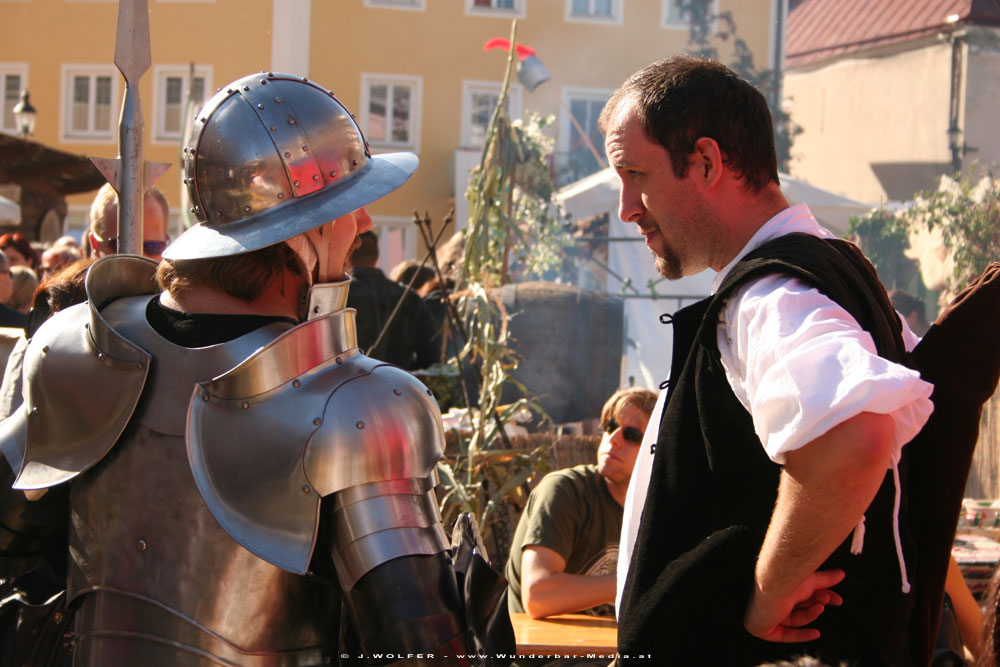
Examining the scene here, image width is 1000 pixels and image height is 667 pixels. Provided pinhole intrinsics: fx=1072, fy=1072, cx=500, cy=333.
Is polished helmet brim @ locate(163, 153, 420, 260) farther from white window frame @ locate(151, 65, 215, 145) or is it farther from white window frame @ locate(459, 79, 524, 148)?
white window frame @ locate(151, 65, 215, 145)

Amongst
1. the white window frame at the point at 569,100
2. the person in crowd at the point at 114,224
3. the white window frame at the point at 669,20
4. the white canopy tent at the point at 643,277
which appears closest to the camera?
the person in crowd at the point at 114,224

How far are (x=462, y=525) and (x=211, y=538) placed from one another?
386 millimetres

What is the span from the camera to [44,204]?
1367 cm

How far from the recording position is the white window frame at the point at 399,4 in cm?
1352

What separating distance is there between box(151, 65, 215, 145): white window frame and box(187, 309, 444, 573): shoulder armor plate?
14.1 m

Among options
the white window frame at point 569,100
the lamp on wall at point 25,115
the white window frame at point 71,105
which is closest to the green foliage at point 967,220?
the white window frame at point 569,100

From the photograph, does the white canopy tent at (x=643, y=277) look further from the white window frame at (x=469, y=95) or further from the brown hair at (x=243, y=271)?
the white window frame at (x=469, y=95)

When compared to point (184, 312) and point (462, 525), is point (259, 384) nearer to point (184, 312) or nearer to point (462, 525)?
point (184, 312)

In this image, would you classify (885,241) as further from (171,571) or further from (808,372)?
(171,571)

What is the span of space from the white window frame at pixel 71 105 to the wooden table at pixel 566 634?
1492 centimetres

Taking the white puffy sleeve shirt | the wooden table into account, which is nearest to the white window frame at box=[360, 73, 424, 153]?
the wooden table

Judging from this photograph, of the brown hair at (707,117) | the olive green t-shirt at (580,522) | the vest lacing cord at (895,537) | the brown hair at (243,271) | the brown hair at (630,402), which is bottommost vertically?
the olive green t-shirt at (580,522)

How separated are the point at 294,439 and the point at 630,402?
2217mm

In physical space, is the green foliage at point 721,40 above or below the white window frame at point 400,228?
above
